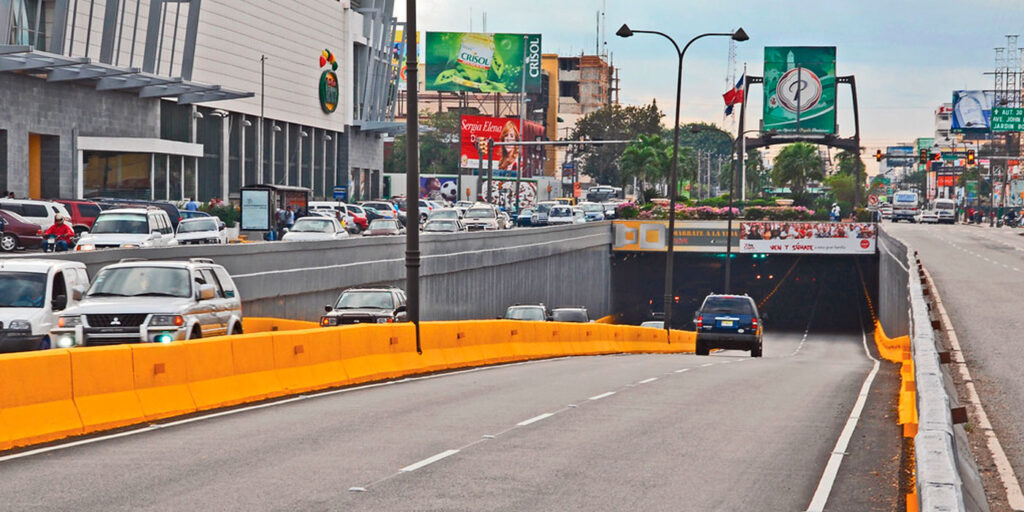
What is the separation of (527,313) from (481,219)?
25193 millimetres

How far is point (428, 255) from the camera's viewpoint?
44.7m

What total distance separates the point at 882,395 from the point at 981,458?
6781mm

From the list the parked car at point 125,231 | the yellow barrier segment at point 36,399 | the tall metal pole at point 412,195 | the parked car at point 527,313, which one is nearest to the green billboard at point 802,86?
the parked car at point 527,313

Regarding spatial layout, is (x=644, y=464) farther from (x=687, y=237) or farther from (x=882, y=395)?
(x=687, y=237)

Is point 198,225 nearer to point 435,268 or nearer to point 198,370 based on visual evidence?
point 435,268

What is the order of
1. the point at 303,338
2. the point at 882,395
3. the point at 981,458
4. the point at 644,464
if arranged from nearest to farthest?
the point at 644,464 → the point at 981,458 → the point at 303,338 → the point at 882,395

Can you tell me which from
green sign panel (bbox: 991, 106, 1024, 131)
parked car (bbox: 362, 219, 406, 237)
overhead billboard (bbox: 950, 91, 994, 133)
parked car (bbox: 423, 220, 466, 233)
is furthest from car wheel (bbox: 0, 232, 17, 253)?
overhead billboard (bbox: 950, 91, 994, 133)

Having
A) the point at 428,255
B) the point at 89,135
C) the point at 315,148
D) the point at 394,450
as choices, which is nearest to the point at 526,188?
the point at 315,148

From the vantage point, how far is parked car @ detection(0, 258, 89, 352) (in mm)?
18734

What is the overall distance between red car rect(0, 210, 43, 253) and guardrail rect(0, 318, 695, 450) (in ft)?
67.2

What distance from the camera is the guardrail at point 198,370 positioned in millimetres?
13164

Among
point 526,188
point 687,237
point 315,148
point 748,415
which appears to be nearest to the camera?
point 748,415

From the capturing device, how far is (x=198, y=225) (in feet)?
138

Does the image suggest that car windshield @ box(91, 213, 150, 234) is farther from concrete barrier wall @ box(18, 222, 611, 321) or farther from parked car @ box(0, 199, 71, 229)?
parked car @ box(0, 199, 71, 229)
